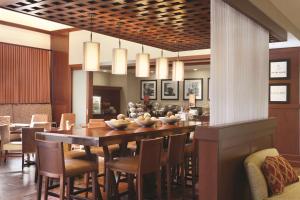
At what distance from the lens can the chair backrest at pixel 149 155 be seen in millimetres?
3292

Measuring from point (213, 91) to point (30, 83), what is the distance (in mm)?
7192

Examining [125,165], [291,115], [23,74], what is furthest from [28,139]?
[291,115]

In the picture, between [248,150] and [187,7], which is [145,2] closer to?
[187,7]

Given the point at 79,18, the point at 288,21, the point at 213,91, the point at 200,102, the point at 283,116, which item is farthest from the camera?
the point at 200,102

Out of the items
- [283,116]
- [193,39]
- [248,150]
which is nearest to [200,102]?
[283,116]

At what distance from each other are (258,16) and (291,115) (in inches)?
142

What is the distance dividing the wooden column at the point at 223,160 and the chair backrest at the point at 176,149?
0.87 meters

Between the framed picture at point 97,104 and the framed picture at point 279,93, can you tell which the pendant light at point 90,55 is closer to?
the framed picture at point 279,93

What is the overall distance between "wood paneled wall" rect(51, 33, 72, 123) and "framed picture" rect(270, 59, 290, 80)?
18.4 ft

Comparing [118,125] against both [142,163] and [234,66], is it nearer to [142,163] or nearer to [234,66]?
[142,163]

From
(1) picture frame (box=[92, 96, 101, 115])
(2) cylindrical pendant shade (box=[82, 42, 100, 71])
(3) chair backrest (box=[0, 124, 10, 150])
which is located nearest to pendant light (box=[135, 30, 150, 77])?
(2) cylindrical pendant shade (box=[82, 42, 100, 71])

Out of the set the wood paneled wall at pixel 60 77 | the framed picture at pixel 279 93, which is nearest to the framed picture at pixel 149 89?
the wood paneled wall at pixel 60 77

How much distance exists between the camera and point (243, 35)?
333cm

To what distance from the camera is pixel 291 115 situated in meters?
6.38
